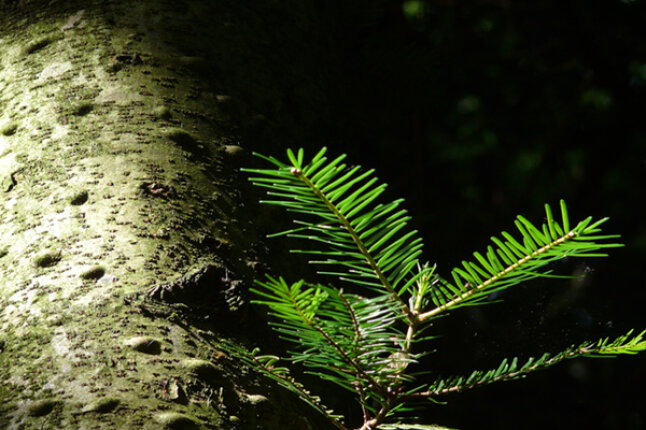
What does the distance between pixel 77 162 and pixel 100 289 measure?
24cm

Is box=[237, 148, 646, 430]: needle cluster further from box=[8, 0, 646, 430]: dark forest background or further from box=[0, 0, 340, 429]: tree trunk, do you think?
box=[8, 0, 646, 430]: dark forest background

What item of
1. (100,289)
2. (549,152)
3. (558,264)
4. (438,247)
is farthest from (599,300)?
(100,289)

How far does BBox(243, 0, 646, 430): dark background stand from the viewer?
1113mm

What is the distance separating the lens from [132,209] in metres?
0.78

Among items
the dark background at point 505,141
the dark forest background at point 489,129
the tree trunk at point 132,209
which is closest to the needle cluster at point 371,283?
the tree trunk at point 132,209

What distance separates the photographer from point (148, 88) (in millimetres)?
921

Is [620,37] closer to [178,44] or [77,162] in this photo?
[178,44]

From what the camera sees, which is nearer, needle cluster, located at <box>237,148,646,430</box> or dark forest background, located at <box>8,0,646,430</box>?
needle cluster, located at <box>237,148,646,430</box>

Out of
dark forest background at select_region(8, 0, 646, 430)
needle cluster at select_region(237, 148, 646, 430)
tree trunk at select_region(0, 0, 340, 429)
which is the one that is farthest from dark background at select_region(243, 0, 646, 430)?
needle cluster at select_region(237, 148, 646, 430)

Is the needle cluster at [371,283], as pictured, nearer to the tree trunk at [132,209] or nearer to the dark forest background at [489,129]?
the tree trunk at [132,209]

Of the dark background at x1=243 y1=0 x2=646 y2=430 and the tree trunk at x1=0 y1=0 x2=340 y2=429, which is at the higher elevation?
the tree trunk at x1=0 y1=0 x2=340 y2=429

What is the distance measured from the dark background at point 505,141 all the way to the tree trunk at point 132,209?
4.9 inches

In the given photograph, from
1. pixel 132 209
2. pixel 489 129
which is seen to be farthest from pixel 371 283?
pixel 489 129

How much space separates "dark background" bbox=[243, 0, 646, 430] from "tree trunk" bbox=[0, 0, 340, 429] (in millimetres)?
124
